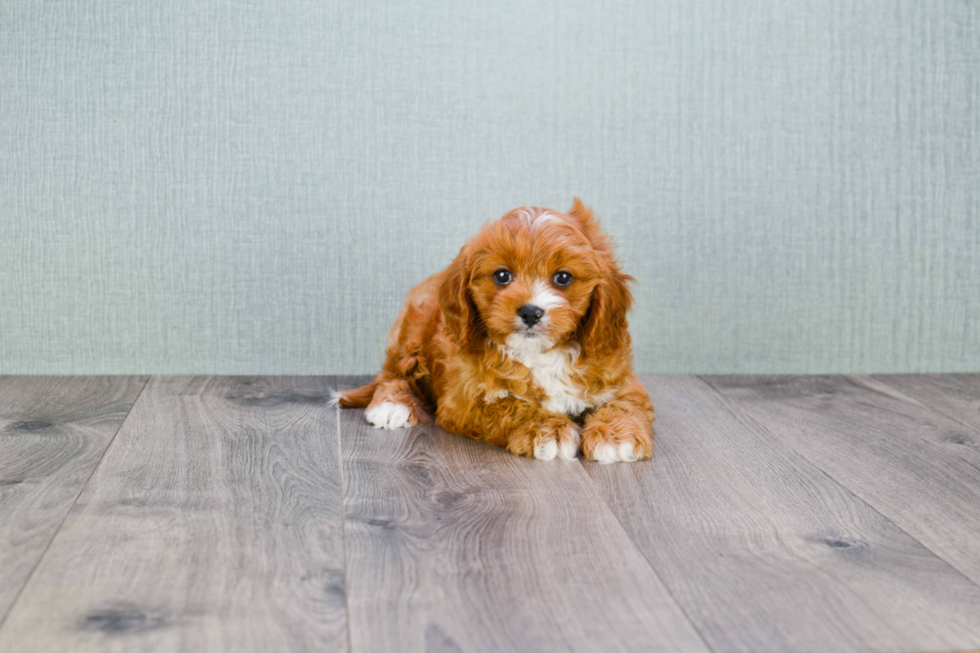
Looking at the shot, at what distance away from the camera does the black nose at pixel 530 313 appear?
74.5 inches

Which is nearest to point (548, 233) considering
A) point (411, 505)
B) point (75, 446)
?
point (411, 505)

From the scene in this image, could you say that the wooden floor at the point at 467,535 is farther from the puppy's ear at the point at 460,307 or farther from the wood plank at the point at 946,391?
the puppy's ear at the point at 460,307

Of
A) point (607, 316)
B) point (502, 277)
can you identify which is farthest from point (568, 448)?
point (502, 277)

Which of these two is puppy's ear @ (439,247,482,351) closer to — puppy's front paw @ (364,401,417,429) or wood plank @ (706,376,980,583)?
puppy's front paw @ (364,401,417,429)

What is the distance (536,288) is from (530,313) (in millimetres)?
66

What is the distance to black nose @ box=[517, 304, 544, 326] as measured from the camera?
6.21 feet

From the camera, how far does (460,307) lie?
204cm

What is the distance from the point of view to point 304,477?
1.89 metres

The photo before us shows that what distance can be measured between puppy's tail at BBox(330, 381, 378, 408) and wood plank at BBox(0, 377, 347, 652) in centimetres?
15

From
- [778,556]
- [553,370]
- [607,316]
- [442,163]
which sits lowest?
[778,556]

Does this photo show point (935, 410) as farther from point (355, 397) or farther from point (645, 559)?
point (355, 397)

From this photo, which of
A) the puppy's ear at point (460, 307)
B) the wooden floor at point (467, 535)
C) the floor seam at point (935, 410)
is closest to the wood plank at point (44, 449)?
the wooden floor at point (467, 535)

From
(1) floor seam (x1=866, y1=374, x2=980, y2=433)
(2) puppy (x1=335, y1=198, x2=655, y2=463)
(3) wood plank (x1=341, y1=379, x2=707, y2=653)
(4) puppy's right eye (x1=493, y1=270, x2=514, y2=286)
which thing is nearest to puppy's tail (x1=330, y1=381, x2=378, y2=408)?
(2) puppy (x1=335, y1=198, x2=655, y2=463)

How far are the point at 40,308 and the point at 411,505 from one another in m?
1.69
